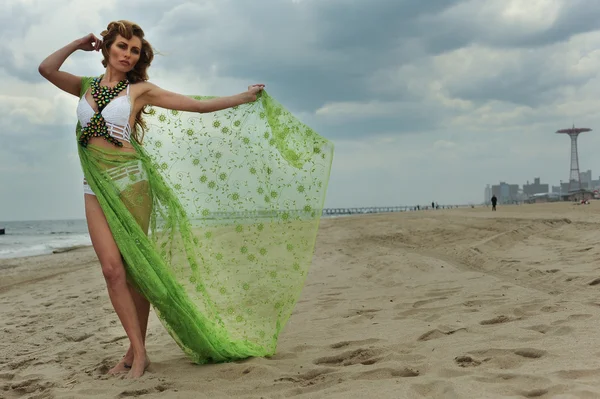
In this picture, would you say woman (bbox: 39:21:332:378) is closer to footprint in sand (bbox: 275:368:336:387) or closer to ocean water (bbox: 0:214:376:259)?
ocean water (bbox: 0:214:376:259)

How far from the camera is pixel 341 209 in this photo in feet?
357

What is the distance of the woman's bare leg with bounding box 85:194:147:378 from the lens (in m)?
3.46

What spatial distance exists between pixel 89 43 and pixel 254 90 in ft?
4.25

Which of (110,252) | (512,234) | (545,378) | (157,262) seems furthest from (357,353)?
(512,234)

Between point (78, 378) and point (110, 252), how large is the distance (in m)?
0.95

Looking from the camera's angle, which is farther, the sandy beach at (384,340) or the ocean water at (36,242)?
the ocean water at (36,242)

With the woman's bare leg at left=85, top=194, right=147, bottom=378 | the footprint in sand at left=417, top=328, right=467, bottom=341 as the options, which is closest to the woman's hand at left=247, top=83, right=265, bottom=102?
the woman's bare leg at left=85, top=194, right=147, bottom=378

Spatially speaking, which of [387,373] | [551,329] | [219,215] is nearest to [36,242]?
[219,215]

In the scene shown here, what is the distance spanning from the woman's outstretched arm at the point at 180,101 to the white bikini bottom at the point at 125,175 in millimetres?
504

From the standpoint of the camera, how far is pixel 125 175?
360 centimetres

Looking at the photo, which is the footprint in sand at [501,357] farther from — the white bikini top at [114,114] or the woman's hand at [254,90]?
the white bikini top at [114,114]

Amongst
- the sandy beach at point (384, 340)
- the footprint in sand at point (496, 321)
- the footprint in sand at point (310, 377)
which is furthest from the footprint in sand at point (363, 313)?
the footprint in sand at point (310, 377)

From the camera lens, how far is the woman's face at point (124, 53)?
3.62 m

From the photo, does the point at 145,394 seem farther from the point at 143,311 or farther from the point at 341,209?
the point at 341,209
